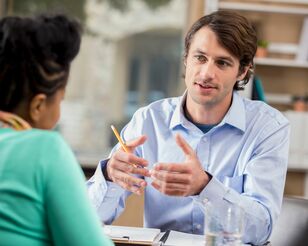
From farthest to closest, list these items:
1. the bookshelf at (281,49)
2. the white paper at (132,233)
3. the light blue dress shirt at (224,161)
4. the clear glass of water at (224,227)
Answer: the bookshelf at (281,49)
the light blue dress shirt at (224,161)
the white paper at (132,233)
the clear glass of water at (224,227)

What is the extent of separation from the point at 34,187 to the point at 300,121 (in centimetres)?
345

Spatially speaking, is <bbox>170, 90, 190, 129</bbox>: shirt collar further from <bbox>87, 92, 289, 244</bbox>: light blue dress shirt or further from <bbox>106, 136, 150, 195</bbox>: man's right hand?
<bbox>106, 136, 150, 195</bbox>: man's right hand

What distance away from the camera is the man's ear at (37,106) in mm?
1121

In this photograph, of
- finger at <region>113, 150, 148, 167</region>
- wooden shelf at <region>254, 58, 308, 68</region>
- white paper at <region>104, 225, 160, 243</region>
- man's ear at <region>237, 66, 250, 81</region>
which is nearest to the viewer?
white paper at <region>104, 225, 160, 243</region>

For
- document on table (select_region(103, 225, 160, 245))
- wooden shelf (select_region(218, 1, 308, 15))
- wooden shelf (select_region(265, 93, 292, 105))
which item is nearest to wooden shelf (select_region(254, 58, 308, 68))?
wooden shelf (select_region(265, 93, 292, 105))

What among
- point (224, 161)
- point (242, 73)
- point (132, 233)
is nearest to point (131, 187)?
point (132, 233)

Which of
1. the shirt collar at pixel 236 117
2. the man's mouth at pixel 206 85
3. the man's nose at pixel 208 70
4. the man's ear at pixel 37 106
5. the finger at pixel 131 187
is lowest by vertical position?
the finger at pixel 131 187

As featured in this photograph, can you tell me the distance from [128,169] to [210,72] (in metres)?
0.48

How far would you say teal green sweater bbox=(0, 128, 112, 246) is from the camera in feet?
3.37

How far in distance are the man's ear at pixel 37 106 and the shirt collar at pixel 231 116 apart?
0.98 metres

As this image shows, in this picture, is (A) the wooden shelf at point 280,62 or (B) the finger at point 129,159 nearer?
(B) the finger at point 129,159

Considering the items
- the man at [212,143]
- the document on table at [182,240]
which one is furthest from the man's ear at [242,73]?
the document on table at [182,240]

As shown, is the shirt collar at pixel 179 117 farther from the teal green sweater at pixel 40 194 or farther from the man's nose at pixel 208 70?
the teal green sweater at pixel 40 194

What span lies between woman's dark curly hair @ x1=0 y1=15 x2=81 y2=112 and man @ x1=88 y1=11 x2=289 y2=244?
0.64 metres
